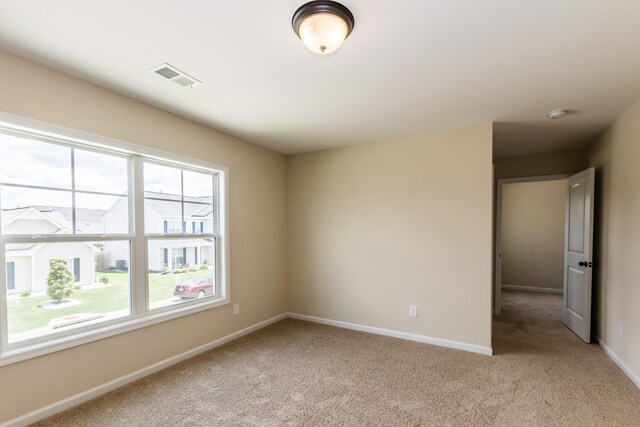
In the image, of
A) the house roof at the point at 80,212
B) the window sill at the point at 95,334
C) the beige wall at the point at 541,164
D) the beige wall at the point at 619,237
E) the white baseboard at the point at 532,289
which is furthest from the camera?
the white baseboard at the point at 532,289

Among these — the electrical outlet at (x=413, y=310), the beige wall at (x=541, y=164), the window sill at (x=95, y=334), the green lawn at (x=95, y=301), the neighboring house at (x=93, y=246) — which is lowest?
the electrical outlet at (x=413, y=310)

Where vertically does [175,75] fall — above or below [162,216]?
above

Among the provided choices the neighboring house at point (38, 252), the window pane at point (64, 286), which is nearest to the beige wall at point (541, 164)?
the window pane at point (64, 286)

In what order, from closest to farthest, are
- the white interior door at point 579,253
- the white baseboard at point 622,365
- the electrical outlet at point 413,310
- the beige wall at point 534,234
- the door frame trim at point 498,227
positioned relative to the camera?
the white baseboard at point 622,365 < the white interior door at point 579,253 < the electrical outlet at point 413,310 < the door frame trim at point 498,227 < the beige wall at point 534,234

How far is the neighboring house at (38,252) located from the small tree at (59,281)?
3cm

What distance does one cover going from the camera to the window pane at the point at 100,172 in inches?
96.0

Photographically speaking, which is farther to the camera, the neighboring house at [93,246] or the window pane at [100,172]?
the window pane at [100,172]

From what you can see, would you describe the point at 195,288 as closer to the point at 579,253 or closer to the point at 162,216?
the point at 162,216

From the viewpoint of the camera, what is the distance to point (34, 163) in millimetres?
2193

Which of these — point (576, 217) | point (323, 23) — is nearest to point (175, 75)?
point (323, 23)

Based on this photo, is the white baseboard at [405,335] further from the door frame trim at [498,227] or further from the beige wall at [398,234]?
the door frame trim at [498,227]

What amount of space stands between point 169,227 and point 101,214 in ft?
2.09

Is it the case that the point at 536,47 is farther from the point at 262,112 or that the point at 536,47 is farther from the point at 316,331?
the point at 316,331

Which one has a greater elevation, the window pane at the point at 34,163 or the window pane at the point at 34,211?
the window pane at the point at 34,163
